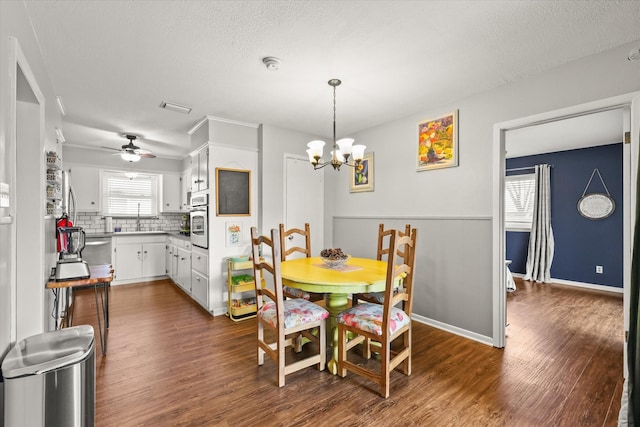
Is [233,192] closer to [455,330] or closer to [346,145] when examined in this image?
[346,145]

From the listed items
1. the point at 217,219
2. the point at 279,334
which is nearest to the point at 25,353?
the point at 279,334

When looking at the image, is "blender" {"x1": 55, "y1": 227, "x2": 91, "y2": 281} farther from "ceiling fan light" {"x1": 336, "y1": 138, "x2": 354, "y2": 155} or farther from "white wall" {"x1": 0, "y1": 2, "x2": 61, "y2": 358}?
"ceiling fan light" {"x1": 336, "y1": 138, "x2": 354, "y2": 155}

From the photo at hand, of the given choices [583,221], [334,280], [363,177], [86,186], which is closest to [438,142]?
[363,177]

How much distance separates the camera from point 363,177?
4164 millimetres

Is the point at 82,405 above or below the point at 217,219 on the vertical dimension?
below

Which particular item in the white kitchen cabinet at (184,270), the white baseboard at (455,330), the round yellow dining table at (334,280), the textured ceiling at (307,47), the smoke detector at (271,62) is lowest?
the white baseboard at (455,330)

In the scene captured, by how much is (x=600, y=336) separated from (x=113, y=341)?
487 centimetres

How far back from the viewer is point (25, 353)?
4.50 ft

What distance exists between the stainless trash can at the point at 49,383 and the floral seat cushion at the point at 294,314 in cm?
108

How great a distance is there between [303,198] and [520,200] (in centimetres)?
453

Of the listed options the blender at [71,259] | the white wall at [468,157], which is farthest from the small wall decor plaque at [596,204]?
the blender at [71,259]

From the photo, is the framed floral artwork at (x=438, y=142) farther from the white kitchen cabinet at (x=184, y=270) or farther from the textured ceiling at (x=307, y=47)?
the white kitchen cabinet at (x=184, y=270)

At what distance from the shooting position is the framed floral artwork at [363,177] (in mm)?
4055

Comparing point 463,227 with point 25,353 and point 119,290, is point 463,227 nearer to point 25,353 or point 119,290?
point 25,353
